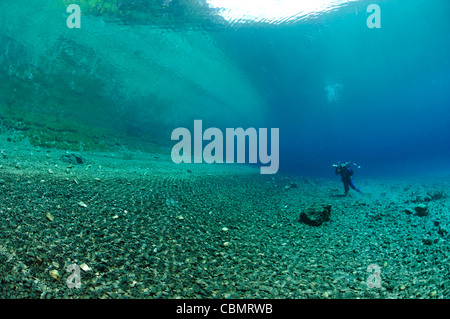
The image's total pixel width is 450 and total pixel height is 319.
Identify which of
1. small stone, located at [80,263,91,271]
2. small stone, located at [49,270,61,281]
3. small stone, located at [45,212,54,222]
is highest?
small stone, located at [45,212,54,222]

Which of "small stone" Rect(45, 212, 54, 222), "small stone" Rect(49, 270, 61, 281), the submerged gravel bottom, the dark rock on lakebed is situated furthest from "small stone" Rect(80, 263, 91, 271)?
the dark rock on lakebed

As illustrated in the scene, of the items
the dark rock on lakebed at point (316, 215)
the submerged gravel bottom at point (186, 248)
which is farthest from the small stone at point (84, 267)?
the dark rock on lakebed at point (316, 215)

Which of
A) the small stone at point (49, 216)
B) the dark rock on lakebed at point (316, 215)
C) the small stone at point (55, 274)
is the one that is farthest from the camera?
the dark rock on lakebed at point (316, 215)

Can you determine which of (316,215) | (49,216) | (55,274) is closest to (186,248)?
(55,274)

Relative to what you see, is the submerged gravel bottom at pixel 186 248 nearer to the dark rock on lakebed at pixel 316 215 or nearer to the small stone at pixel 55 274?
the small stone at pixel 55 274

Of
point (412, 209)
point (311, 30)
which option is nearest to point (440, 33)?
point (311, 30)

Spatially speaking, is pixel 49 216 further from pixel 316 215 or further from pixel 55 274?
pixel 316 215

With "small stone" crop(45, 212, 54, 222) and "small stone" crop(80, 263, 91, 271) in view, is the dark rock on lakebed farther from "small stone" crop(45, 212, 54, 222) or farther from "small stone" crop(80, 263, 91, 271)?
"small stone" crop(45, 212, 54, 222)

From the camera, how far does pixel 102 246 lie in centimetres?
382

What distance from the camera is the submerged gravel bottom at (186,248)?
3.10 metres

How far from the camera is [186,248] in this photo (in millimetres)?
4320

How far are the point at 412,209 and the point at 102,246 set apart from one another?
1101 centimetres

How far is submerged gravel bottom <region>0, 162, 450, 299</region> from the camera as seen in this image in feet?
10.2

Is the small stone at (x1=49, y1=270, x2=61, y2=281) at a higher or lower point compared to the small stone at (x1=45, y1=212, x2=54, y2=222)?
lower
